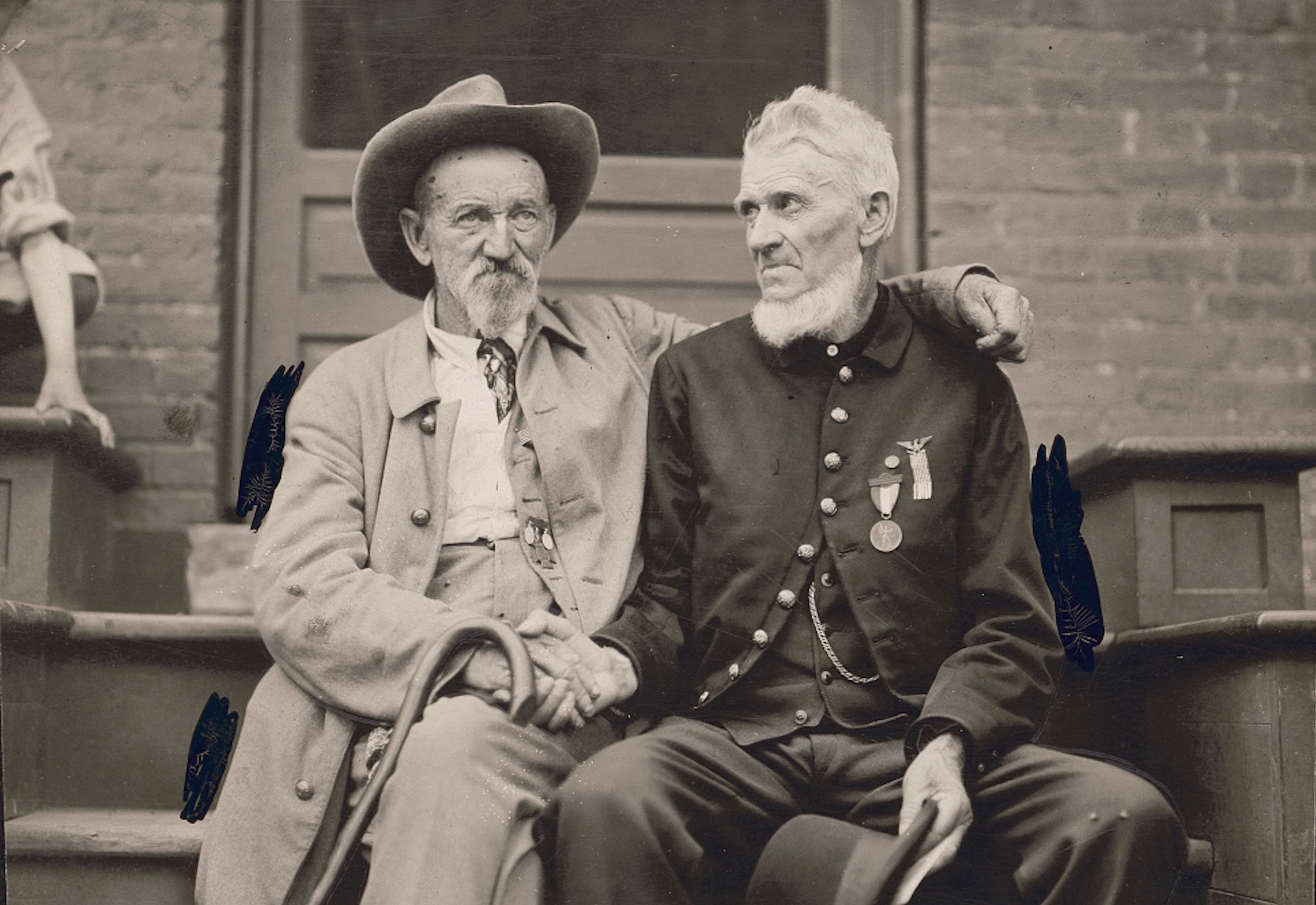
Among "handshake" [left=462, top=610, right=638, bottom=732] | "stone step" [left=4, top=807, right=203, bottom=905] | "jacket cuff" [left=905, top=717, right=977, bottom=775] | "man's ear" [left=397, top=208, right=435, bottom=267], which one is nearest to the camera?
"jacket cuff" [left=905, top=717, right=977, bottom=775]

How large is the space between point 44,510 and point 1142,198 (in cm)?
272

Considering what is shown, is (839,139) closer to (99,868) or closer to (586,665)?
(586,665)

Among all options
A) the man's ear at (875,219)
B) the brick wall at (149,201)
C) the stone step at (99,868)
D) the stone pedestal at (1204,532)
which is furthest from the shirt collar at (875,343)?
the brick wall at (149,201)

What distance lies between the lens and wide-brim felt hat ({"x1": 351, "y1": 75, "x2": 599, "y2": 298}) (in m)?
3.01

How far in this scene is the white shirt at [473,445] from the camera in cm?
285

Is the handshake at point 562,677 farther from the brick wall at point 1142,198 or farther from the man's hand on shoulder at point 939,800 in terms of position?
the brick wall at point 1142,198

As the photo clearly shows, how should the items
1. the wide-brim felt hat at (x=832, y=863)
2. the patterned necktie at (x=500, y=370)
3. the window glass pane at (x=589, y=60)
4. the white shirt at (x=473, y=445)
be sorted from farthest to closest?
the window glass pane at (x=589, y=60), the patterned necktie at (x=500, y=370), the white shirt at (x=473, y=445), the wide-brim felt hat at (x=832, y=863)

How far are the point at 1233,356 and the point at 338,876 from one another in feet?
8.11

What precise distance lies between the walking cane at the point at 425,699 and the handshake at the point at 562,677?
0.15 ft

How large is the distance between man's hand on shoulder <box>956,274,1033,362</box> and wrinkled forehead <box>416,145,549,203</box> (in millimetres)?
947

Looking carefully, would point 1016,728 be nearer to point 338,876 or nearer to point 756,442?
point 756,442

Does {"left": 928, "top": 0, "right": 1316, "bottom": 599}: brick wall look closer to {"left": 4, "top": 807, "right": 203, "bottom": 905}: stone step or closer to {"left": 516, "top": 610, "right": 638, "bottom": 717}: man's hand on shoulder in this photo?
{"left": 516, "top": 610, "right": 638, "bottom": 717}: man's hand on shoulder

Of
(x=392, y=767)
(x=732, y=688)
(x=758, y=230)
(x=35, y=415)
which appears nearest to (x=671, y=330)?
(x=758, y=230)

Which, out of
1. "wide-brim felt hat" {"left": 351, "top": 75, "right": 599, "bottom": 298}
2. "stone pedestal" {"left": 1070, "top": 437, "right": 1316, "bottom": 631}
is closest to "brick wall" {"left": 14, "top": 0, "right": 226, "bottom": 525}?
"wide-brim felt hat" {"left": 351, "top": 75, "right": 599, "bottom": 298}
